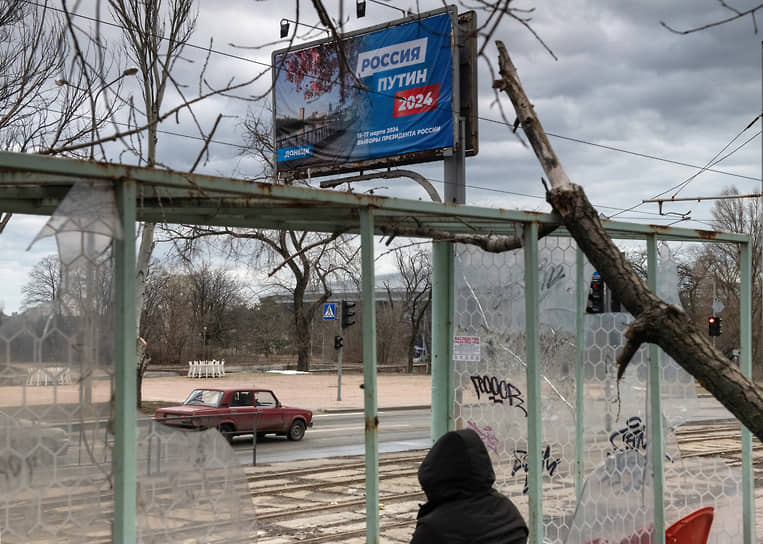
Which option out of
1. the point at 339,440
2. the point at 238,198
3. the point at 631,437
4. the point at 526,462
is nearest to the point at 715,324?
the point at 339,440

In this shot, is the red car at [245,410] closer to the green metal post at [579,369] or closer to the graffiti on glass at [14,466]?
the green metal post at [579,369]

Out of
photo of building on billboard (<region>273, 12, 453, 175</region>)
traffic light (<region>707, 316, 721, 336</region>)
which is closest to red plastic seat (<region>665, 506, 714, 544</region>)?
photo of building on billboard (<region>273, 12, 453, 175</region>)

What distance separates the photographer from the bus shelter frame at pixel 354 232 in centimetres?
309

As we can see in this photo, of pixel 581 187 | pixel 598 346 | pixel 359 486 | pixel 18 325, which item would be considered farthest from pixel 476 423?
pixel 359 486

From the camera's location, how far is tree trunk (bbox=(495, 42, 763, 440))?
2.85 meters

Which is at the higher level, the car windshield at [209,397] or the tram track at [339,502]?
the car windshield at [209,397]

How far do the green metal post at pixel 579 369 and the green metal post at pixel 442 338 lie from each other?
804 mm

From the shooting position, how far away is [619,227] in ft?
17.3

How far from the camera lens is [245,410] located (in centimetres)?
1395

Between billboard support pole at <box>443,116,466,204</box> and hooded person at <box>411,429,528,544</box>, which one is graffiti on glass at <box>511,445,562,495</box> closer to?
hooded person at <box>411,429,528,544</box>

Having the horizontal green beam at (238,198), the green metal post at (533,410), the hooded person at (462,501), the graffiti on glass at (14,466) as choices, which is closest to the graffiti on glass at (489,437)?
the green metal post at (533,410)

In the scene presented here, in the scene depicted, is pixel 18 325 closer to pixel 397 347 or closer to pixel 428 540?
pixel 428 540

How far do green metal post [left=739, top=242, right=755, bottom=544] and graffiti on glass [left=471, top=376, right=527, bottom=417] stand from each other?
173cm

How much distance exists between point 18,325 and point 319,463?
11.3 metres
